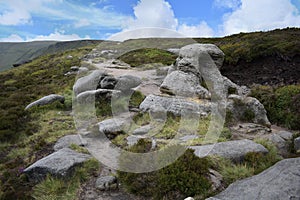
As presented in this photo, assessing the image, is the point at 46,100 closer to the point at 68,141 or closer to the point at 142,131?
the point at 68,141

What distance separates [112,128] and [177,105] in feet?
11.6

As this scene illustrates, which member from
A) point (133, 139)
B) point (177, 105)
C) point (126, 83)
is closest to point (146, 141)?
point (133, 139)

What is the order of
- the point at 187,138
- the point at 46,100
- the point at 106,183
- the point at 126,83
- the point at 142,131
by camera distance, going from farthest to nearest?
the point at 126,83
the point at 46,100
the point at 142,131
the point at 187,138
the point at 106,183

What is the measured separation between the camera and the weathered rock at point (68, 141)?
9.75 meters

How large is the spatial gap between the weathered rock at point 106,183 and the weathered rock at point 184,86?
7757 millimetres

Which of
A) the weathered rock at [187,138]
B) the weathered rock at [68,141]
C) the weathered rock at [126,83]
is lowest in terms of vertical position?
the weathered rock at [68,141]

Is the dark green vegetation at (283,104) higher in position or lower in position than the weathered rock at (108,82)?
lower

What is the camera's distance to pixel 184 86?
14.5 m

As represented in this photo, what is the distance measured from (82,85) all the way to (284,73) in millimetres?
15531

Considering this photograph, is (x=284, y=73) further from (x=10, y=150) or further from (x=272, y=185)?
(x=10, y=150)

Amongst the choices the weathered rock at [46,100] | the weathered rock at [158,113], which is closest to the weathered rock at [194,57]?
the weathered rock at [158,113]

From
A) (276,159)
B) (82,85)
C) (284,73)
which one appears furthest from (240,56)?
(276,159)

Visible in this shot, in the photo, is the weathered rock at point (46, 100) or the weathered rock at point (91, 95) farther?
the weathered rock at point (46, 100)

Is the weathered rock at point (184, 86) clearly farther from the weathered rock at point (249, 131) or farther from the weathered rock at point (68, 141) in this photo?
the weathered rock at point (68, 141)
